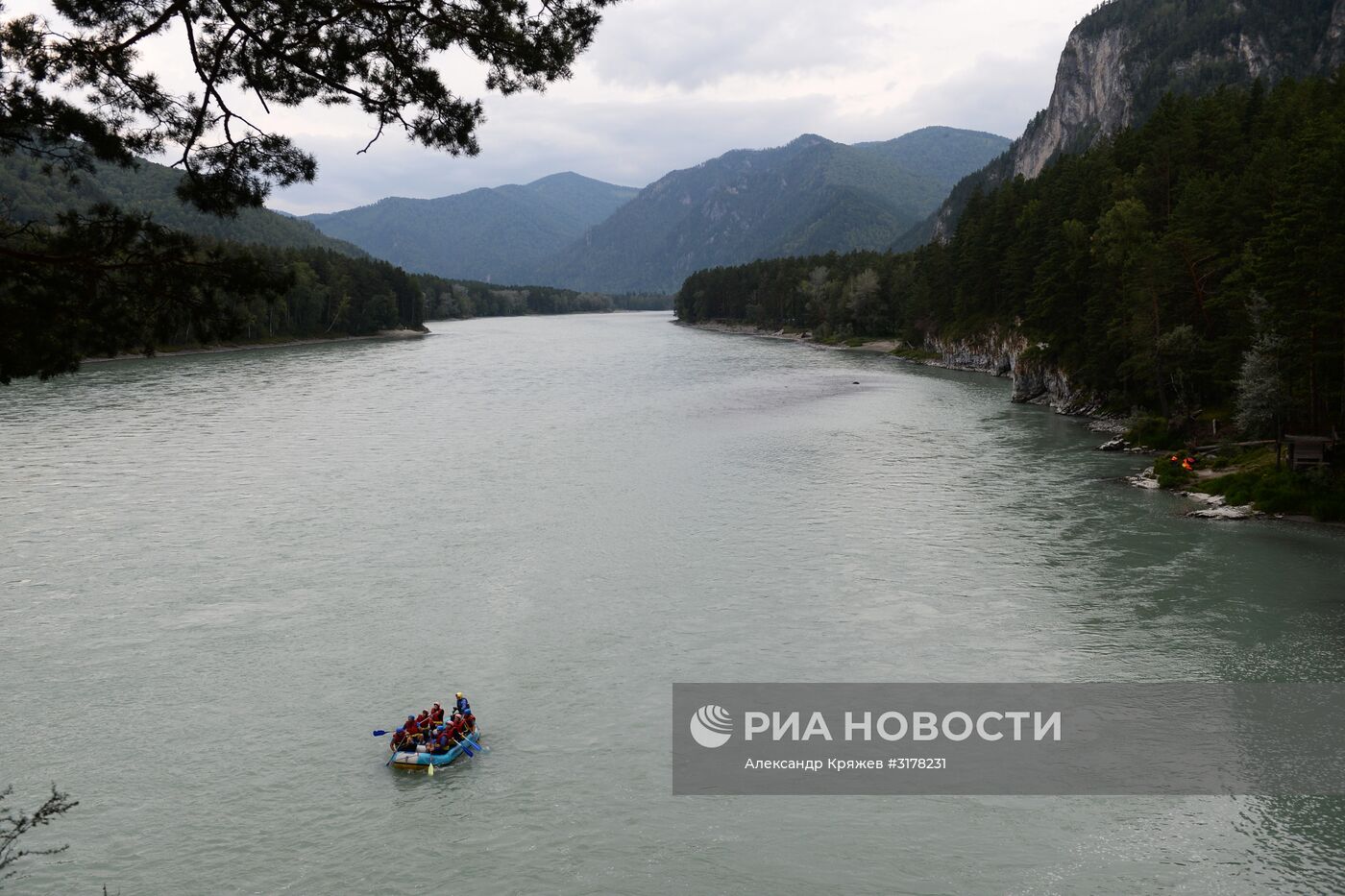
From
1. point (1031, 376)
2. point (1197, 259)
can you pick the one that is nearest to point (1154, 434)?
point (1197, 259)

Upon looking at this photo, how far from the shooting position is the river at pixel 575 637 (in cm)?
2122

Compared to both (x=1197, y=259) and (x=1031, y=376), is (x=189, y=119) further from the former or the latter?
(x=1031, y=376)

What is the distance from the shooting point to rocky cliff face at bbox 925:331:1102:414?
84.1 m

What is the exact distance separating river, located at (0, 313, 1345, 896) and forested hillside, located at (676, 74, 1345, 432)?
8031mm

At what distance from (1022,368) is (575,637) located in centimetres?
7383

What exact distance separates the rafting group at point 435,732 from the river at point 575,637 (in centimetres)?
77

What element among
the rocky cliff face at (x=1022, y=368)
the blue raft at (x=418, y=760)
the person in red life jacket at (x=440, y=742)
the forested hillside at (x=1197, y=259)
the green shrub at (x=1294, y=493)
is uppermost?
the forested hillside at (x=1197, y=259)

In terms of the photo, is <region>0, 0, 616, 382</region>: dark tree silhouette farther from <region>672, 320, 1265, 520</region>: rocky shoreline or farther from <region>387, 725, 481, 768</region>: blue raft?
<region>672, 320, 1265, 520</region>: rocky shoreline

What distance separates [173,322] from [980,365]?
400ft

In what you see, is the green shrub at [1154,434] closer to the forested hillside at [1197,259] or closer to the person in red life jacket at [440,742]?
the forested hillside at [1197,259]

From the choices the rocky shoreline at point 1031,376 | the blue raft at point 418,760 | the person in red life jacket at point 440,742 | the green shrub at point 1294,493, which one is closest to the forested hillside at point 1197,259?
the rocky shoreline at point 1031,376

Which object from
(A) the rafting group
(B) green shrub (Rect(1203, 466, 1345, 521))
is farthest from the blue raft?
(B) green shrub (Rect(1203, 466, 1345, 521))

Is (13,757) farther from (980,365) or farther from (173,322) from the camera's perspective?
(980,365)

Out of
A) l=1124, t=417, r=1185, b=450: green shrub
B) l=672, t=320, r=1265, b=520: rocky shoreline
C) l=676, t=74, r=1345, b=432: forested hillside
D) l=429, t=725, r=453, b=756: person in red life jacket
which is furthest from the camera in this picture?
l=1124, t=417, r=1185, b=450: green shrub
